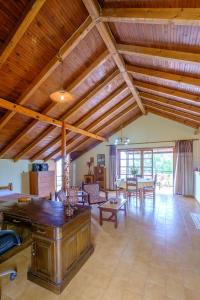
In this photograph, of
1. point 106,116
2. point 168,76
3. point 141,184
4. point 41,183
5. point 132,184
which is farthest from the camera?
point 41,183

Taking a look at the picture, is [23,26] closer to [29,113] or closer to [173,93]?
[29,113]

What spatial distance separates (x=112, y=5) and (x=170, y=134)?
19.5ft

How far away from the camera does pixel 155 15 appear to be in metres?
1.92

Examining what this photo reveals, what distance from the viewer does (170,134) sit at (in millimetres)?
7176

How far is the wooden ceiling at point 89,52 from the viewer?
6.84ft

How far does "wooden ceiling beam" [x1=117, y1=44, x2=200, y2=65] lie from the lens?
2.36 metres

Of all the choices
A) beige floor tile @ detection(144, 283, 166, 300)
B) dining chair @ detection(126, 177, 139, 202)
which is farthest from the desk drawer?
dining chair @ detection(126, 177, 139, 202)

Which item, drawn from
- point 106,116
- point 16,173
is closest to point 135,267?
point 106,116

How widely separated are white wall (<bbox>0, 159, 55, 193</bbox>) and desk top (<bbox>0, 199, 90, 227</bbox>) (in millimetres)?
3643

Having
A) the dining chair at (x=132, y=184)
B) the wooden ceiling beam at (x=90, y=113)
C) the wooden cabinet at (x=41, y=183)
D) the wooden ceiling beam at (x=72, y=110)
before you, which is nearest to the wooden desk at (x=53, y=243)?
the dining chair at (x=132, y=184)

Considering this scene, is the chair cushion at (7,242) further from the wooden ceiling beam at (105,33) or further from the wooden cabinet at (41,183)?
the wooden cabinet at (41,183)

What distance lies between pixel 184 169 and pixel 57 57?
631 cm

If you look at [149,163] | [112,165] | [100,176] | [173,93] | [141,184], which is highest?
[173,93]

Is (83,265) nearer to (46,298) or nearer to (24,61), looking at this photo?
(46,298)
